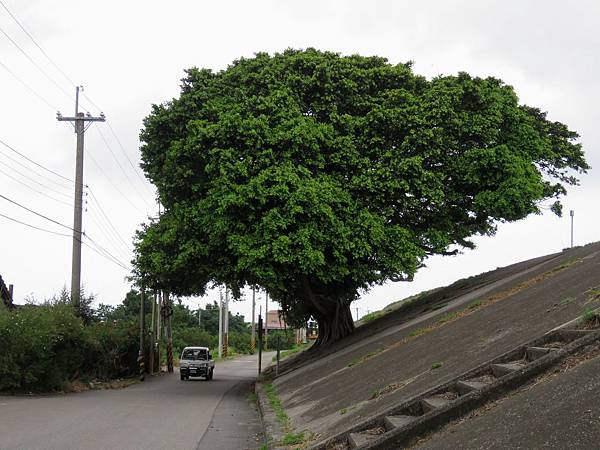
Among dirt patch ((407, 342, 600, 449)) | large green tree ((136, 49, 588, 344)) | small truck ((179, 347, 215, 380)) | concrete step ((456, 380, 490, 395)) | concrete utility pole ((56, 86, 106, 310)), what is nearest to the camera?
dirt patch ((407, 342, 600, 449))

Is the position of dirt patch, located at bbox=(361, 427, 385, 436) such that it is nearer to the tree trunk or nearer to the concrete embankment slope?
Answer: the concrete embankment slope

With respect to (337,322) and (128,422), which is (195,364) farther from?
(128,422)

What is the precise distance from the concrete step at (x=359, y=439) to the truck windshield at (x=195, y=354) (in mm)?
25069

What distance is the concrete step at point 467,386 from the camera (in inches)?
302

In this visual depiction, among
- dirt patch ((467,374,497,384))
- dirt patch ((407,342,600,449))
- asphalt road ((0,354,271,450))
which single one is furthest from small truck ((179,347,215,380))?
dirt patch ((407,342,600,449))

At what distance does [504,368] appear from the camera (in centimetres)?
790

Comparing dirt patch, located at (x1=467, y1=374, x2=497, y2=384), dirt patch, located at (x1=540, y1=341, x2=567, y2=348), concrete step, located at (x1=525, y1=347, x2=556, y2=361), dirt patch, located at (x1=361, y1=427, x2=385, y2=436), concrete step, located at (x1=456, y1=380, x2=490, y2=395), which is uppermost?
dirt patch, located at (x1=540, y1=341, x2=567, y2=348)

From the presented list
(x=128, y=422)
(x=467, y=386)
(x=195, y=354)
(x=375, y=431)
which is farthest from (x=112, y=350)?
(x=467, y=386)

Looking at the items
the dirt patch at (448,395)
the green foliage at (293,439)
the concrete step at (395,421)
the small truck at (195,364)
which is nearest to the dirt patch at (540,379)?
the concrete step at (395,421)

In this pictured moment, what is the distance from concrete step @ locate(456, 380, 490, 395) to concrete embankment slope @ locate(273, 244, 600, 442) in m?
0.83

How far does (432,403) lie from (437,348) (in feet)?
15.3

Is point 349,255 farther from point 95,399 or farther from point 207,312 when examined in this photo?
point 207,312

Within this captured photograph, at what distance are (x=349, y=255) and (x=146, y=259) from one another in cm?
709

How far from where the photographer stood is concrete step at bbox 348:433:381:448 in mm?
7797
